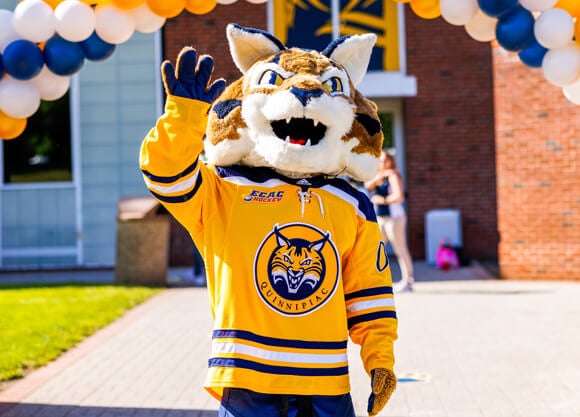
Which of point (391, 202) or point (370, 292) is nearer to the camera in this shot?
point (370, 292)

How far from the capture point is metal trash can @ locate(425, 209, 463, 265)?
14367mm

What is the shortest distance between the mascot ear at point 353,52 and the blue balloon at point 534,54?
6.81 feet

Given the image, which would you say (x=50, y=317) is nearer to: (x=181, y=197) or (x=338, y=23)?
(x=181, y=197)

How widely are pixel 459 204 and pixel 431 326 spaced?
246 inches

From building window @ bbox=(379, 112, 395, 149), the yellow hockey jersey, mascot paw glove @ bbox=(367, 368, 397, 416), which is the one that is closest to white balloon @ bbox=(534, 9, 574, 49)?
the yellow hockey jersey

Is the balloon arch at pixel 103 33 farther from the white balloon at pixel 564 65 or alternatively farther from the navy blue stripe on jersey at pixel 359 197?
the navy blue stripe on jersey at pixel 359 197

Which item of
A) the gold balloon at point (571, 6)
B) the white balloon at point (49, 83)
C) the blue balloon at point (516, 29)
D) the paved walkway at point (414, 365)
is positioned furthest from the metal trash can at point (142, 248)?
the gold balloon at point (571, 6)

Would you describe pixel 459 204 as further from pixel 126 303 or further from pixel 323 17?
pixel 126 303

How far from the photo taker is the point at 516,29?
5.51 meters

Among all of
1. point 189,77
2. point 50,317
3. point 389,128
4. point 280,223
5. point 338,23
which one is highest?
point 338,23

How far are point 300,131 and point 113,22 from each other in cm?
243

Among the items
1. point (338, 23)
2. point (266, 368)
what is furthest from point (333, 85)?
point (338, 23)

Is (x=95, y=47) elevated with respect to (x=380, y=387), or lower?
elevated

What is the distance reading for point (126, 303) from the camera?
34.1 ft
